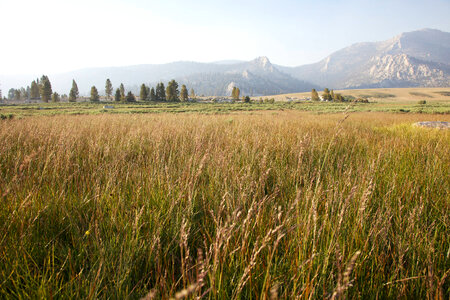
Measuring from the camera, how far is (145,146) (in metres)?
4.16

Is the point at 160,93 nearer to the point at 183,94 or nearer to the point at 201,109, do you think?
the point at 183,94

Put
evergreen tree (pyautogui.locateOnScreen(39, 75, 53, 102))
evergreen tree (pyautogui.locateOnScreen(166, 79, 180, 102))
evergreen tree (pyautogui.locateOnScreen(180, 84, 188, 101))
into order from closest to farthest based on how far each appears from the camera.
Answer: evergreen tree (pyautogui.locateOnScreen(39, 75, 53, 102)) < evergreen tree (pyautogui.locateOnScreen(166, 79, 180, 102)) < evergreen tree (pyautogui.locateOnScreen(180, 84, 188, 101))

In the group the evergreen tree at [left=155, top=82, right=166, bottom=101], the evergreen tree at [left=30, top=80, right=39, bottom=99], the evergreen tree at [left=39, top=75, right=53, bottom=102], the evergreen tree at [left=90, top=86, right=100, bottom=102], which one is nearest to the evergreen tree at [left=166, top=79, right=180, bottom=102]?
the evergreen tree at [left=155, top=82, right=166, bottom=101]

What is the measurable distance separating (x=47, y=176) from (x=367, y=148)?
4.79 metres

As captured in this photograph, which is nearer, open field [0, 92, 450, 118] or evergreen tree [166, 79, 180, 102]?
open field [0, 92, 450, 118]

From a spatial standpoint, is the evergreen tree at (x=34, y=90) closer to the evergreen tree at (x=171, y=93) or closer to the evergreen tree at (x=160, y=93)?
the evergreen tree at (x=160, y=93)

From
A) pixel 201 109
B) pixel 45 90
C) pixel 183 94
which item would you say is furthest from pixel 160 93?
pixel 201 109

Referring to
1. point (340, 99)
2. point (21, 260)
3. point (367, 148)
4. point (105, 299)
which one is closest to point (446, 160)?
point (367, 148)

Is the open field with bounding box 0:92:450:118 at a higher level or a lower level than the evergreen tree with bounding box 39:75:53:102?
lower

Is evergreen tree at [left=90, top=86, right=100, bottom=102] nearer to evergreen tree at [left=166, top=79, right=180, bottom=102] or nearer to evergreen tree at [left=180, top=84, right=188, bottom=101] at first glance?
evergreen tree at [left=166, top=79, right=180, bottom=102]

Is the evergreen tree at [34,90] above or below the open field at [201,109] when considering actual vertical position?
above

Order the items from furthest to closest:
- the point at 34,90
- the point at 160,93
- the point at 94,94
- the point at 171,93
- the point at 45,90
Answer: the point at 34,90, the point at 160,93, the point at 171,93, the point at 94,94, the point at 45,90

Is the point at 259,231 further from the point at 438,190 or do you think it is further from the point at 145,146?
the point at 145,146

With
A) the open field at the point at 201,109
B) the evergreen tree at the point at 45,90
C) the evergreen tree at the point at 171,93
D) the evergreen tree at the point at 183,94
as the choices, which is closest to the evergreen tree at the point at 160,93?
the evergreen tree at the point at 171,93
